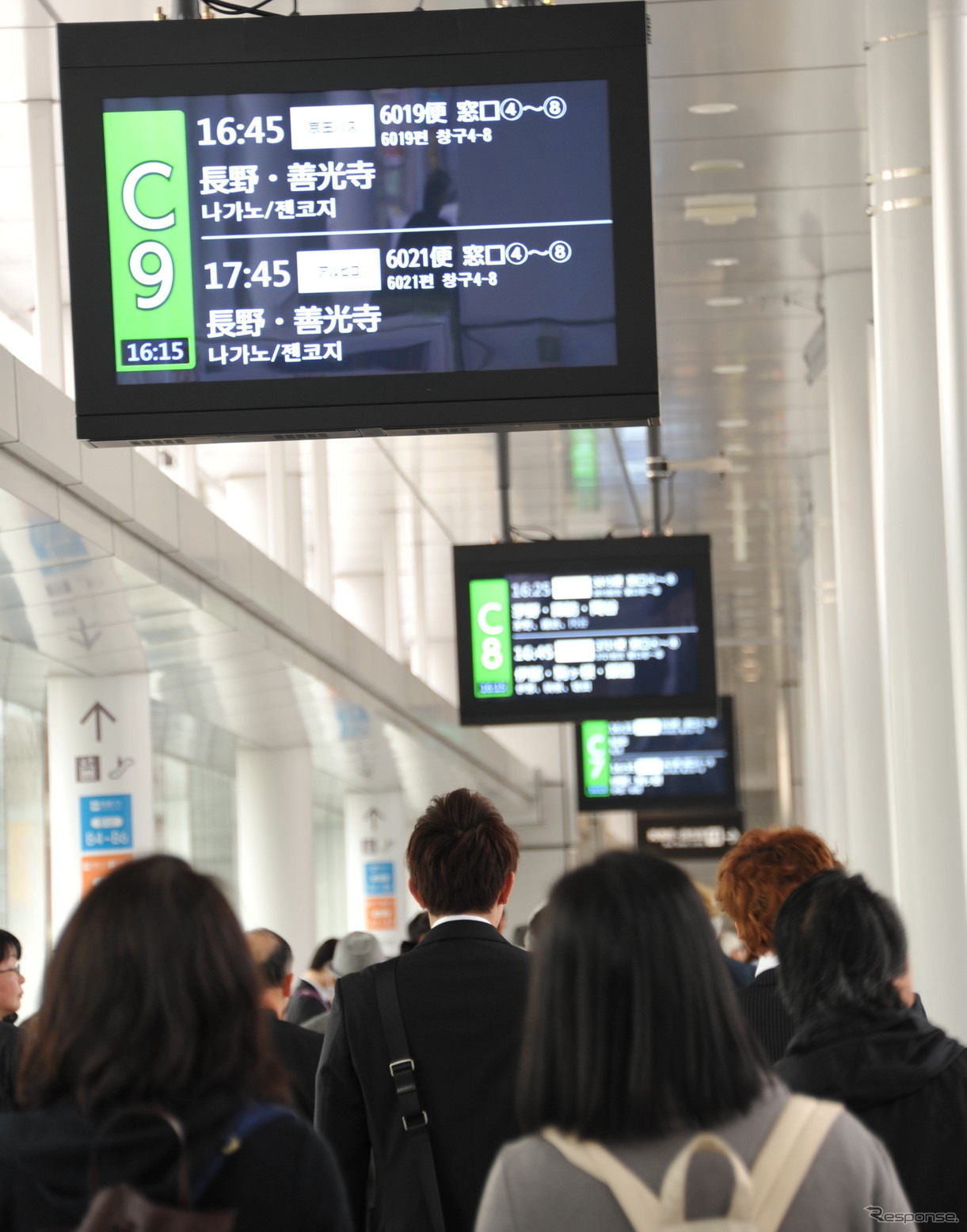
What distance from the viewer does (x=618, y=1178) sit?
1999 millimetres

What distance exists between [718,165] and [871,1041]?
7668mm

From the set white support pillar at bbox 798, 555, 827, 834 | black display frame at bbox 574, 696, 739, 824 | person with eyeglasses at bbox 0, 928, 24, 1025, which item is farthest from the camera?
white support pillar at bbox 798, 555, 827, 834

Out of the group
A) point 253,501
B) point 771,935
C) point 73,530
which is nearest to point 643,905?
point 771,935

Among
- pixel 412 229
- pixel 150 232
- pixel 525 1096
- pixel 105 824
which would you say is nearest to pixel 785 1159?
pixel 525 1096

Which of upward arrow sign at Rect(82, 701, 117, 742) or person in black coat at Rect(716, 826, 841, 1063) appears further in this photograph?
upward arrow sign at Rect(82, 701, 117, 742)

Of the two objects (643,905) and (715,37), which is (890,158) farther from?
(643,905)

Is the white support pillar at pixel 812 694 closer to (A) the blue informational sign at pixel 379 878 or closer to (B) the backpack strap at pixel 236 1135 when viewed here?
(A) the blue informational sign at pixel 379 878

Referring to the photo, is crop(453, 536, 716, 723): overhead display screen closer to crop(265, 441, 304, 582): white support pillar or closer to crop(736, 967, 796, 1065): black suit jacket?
crop(265, 441, 304, 582): white support pillar

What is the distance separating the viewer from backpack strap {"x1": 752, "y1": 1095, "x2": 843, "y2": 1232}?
2.01 meters

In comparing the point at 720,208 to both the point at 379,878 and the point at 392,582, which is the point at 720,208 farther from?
the point at 379,878

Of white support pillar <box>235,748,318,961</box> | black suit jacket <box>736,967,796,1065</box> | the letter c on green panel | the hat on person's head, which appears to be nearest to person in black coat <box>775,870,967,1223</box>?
black suit jacket <box>736,967,796,1065</box>

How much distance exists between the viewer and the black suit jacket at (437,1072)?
3.30 meters

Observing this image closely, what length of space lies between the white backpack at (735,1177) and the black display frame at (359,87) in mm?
2984

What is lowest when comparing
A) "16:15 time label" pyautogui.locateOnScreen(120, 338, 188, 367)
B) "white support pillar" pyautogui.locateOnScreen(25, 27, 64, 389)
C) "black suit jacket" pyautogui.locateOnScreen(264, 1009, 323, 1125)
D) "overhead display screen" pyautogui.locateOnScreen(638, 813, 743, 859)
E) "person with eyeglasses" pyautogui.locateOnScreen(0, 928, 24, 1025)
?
"overhead display screen" pyautogui.locateOnScreen(638, 813, 743, 859)
